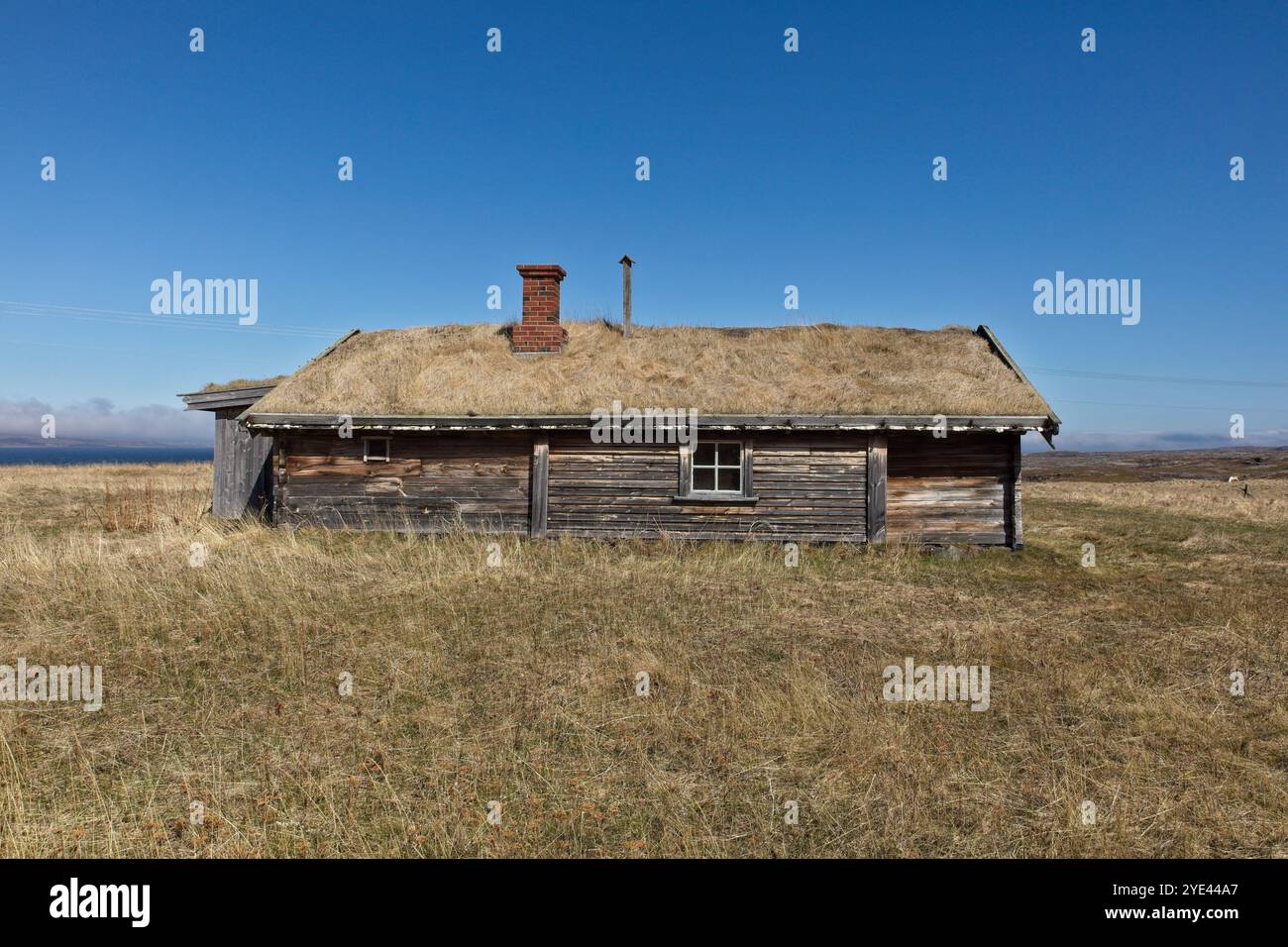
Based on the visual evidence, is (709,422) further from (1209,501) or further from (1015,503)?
(1209,501)

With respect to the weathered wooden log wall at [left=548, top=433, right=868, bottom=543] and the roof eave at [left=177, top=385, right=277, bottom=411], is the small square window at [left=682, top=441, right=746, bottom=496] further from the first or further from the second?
the roof eave at [left=177, top=385, right=277, bottom=411]

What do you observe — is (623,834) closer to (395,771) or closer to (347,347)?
(395,771)

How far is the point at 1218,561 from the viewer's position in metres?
11.9

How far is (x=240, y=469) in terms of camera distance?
15.7m

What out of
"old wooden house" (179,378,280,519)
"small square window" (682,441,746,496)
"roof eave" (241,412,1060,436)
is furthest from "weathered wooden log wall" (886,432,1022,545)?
"old wooden house" (179,378,280,519)

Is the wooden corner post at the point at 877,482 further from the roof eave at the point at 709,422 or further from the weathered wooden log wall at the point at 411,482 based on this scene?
the weathered wooden log wall at the point at 411,482

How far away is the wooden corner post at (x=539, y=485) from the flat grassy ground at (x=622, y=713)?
8.12ft

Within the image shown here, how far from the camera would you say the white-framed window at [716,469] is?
1269 cm

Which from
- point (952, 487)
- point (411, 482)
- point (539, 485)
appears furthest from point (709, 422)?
point (411, 482)

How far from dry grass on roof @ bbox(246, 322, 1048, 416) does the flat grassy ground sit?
3794mm

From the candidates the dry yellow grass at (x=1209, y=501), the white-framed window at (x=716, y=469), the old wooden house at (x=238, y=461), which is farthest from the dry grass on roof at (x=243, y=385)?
the dry yellow grass at (x=1209, y=501)

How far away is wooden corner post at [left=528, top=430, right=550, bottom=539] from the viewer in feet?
42.5

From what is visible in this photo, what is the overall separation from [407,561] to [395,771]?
6554 mm
